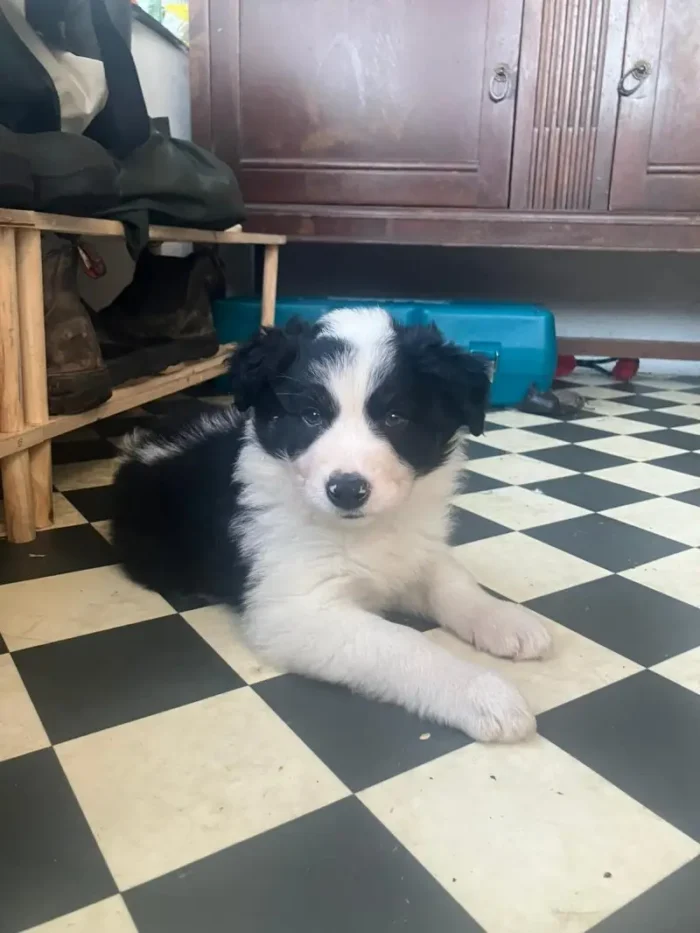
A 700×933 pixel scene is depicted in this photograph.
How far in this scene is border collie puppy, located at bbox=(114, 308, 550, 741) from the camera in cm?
104

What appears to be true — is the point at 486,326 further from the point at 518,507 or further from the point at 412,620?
the point at 412,620

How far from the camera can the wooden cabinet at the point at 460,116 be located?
2.92m

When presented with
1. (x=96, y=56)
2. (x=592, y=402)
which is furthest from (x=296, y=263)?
(x=96, y=56)

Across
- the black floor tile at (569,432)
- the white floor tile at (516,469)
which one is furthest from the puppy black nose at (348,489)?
the black floor tile at (569,432)

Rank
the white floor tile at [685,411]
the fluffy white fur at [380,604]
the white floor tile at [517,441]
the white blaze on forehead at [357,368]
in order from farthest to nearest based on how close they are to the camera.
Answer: the white floor tile at [685,411] < the white floor tile at [517,441] < the white blaze on forehead at [357,368] < the fluffy white fur at [380,604]

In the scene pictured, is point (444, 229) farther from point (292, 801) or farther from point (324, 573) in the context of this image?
point (292, 801)

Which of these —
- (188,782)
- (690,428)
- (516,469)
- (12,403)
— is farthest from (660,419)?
(188,782)

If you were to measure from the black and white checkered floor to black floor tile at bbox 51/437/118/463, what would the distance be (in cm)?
72

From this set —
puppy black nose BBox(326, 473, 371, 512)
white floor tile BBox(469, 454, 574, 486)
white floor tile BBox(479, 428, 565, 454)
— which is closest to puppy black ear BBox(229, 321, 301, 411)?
puppy black nose BBox(326, 473, 371, 512)

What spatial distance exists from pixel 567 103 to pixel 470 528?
1997 mm

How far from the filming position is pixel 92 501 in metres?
1.86

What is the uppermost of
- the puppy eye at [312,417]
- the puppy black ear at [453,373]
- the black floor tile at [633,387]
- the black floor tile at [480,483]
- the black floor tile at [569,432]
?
the puppy black ear at [453,373]

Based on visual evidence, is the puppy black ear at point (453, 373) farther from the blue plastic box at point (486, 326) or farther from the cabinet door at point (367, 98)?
the cabinet door at point (367, 98)

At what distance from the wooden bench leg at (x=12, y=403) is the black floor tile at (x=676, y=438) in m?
1.98
